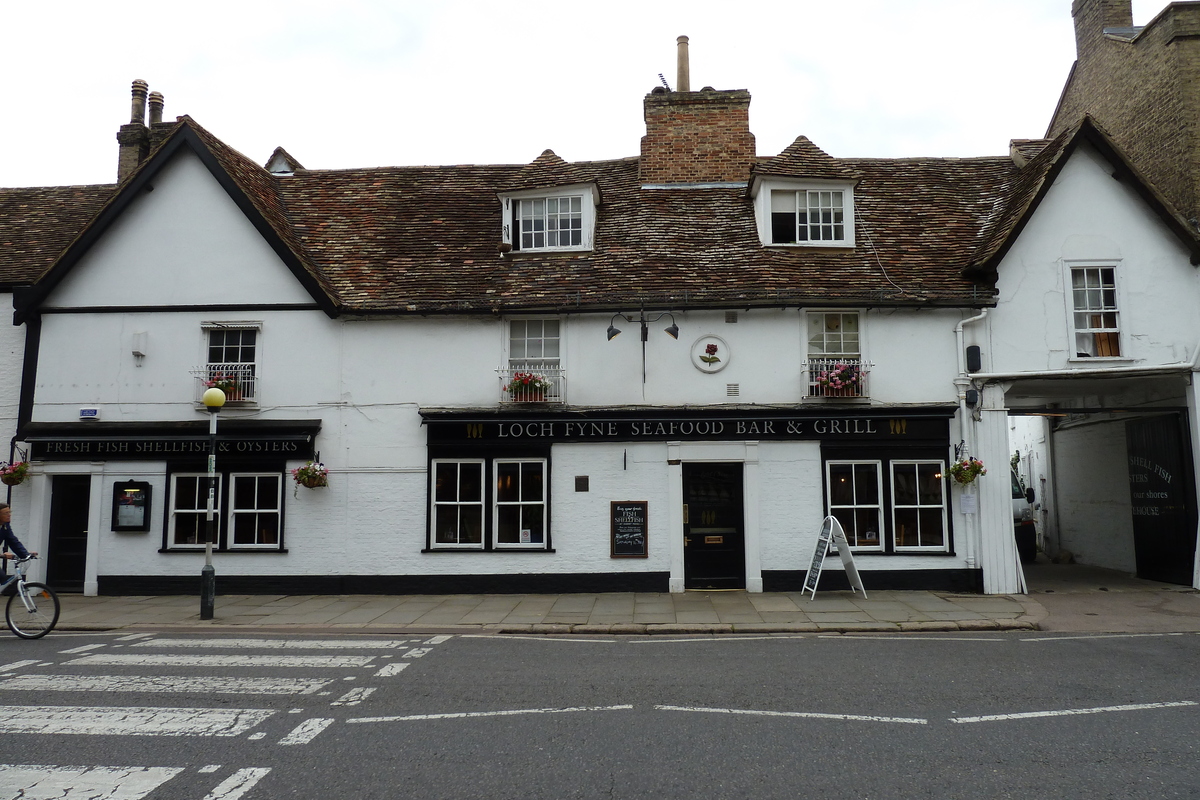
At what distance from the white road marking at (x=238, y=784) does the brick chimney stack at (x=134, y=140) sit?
1825 centimetres

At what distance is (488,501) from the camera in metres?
14.6

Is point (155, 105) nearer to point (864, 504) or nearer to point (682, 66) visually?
point (682, 66)

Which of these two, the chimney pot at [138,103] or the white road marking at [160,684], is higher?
the chimney pot at [138,103]

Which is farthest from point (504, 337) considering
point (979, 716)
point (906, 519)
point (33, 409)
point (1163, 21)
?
point (1163, 21)

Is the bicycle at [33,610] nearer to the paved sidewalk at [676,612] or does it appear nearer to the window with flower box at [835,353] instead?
the paved sidewalk at [676,612]

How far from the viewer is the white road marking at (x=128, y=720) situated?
21.0ft

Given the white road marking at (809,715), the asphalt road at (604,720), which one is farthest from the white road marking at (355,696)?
the white road marking at (809,715)

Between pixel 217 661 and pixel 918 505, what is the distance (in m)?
11.9

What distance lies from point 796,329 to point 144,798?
12406mm

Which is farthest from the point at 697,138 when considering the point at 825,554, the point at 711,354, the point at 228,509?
the point at 228,509

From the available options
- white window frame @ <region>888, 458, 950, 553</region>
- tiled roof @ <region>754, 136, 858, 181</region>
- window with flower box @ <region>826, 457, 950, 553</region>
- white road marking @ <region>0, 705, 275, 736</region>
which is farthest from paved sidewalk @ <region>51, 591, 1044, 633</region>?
tiled roof @ <region>754, 136, 858, 181</region>

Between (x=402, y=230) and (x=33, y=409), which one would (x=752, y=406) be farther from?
(x=33, y=409)

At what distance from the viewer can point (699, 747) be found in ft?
19.3

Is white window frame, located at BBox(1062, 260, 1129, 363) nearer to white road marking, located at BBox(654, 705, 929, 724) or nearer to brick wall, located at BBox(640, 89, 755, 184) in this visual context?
brick wall, located at BBox(640, 89, 755, 184)
